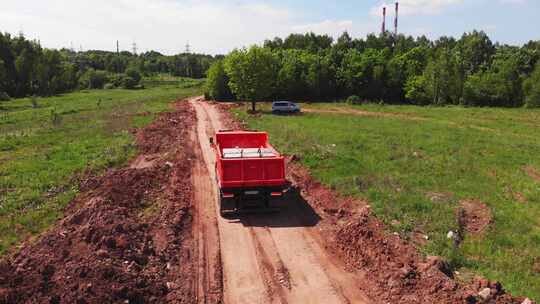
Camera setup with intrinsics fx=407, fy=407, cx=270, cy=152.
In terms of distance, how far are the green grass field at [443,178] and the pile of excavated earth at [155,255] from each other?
82 cm

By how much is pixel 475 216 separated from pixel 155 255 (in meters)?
9.96

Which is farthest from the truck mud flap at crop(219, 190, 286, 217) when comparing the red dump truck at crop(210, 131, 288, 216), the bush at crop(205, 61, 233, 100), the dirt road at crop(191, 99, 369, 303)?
Result: the bush at crop(205, 61, 233, 100)

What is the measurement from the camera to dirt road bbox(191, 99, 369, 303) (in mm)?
9188

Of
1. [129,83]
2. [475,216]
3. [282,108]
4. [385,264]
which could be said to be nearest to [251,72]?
[282,108]

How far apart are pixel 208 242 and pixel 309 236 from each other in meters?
3.01

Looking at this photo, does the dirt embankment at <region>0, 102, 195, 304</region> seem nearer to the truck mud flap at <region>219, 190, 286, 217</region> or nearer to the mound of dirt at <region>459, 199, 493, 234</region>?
the truck mud flap at <region>219, 190, 286, 217</region>

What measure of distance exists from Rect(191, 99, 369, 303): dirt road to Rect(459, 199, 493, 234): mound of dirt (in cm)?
464

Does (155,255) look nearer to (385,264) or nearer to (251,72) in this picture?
(385,264)

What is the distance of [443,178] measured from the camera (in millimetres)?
17188

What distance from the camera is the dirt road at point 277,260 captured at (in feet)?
30.1

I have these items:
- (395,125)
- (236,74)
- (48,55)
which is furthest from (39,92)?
(395,125)

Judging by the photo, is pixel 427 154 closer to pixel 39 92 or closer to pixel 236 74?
pixel 236 74

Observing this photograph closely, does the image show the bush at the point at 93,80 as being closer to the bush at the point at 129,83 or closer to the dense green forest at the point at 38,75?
the dense green forest at the point at 38,75

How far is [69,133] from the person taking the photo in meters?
30.8
